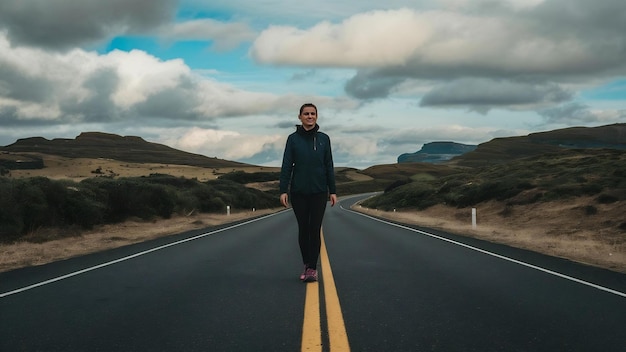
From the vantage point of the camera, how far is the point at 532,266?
10.1 meters

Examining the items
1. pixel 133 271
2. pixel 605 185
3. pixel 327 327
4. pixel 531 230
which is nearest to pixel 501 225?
pixel 531 230

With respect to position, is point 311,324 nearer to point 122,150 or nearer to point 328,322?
point 328,322

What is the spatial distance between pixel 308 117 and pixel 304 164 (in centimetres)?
65

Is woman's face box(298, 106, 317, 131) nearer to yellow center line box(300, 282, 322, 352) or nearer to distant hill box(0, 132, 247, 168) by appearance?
yellow center line box(300, 282, 322, 352)

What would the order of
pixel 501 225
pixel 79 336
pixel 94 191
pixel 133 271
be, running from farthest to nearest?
1. pixel 501 225
2. pixel 94 191
3. pixel 133 271
4. pixel 79 336

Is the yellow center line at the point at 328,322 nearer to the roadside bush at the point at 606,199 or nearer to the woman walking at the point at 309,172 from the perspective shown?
the woman walking at the point at 309,172

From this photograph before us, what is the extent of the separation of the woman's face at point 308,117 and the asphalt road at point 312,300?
2242 mm

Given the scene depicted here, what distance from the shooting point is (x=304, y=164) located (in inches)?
296

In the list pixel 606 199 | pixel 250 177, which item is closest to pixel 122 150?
pixel 250 177

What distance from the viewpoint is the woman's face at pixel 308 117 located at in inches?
294

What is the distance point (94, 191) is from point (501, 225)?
21.2 m

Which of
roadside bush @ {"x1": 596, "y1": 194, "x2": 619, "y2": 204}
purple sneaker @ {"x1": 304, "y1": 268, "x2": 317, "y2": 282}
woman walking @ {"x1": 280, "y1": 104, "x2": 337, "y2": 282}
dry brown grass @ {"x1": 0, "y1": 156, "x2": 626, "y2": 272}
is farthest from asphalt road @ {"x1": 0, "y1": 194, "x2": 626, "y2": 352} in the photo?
roadside bush @ {"x1": 596, "y1": 194, "x2": 619, "y2": 204}

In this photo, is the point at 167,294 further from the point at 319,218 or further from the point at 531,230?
the point at 531,230

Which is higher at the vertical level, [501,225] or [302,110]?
[302,110]
